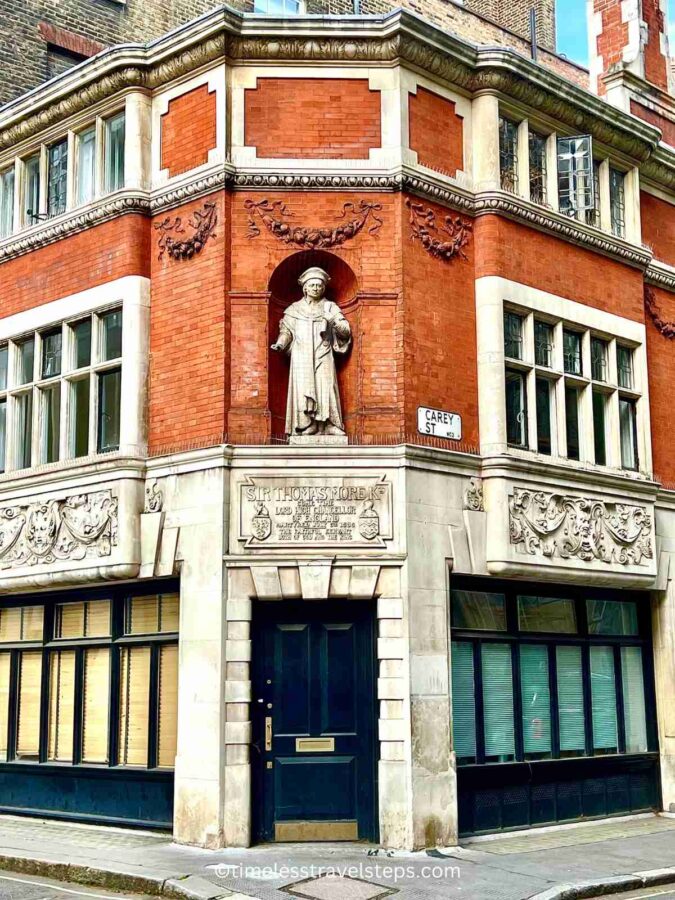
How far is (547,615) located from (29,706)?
7437mm

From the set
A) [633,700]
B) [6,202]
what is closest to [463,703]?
[633,700]

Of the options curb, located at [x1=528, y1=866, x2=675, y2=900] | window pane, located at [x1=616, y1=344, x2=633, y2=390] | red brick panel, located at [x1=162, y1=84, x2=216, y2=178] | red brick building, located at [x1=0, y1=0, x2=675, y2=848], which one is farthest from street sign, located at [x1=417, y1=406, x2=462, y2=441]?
curb, located at [x1=528, y1=866, x2=675, y2=900]

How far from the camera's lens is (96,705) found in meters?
15.3

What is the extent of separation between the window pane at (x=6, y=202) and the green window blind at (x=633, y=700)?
11.2m

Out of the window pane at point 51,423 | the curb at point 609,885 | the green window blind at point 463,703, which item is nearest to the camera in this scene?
the curb at point 609,885

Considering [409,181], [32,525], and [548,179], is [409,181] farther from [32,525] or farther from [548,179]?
[32,525]

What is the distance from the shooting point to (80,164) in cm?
1633

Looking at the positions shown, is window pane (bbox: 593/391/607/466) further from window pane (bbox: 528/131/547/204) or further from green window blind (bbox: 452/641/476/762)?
green window blind (bbox: 452/641/476/762)

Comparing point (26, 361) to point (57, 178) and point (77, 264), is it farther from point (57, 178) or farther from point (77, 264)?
point (57, 178)

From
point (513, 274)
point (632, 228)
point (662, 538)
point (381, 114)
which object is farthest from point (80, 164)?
point (662, 538)

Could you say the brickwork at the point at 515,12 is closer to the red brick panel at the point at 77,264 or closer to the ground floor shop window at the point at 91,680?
the red brick panel at the point at 77,264

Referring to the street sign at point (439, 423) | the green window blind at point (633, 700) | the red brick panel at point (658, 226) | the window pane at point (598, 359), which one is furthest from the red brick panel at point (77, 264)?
the green window blind at point (633, 700)

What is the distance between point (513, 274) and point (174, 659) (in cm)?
675

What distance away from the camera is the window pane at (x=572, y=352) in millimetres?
16172
